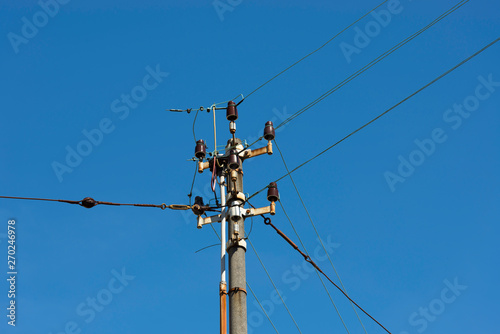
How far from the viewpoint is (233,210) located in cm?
1060

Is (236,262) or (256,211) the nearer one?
(236,262)

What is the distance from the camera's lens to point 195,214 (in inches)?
440

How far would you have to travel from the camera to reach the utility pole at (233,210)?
970cm

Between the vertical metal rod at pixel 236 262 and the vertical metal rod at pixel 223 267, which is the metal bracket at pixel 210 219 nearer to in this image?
the vertical metal rod at pixel 223 267

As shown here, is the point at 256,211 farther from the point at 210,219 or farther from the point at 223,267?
the point at 223,267

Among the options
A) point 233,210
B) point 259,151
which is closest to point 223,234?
point 233,210

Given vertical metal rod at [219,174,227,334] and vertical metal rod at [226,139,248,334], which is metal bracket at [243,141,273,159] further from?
vertical metal rod at [219,174,227,334]

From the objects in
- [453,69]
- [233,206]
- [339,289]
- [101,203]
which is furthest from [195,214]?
[453,69]

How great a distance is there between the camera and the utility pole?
9.70m

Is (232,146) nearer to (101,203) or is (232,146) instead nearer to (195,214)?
(195,214)

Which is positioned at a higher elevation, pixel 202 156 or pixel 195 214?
pixel 202 156

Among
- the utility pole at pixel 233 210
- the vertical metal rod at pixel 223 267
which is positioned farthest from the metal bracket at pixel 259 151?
the vertical metal rod at pixel 223 267

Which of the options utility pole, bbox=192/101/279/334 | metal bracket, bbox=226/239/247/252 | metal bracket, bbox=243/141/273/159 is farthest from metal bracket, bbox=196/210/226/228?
metal bracket, bbox=243/141/273/159

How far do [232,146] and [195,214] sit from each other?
51.0 inches
